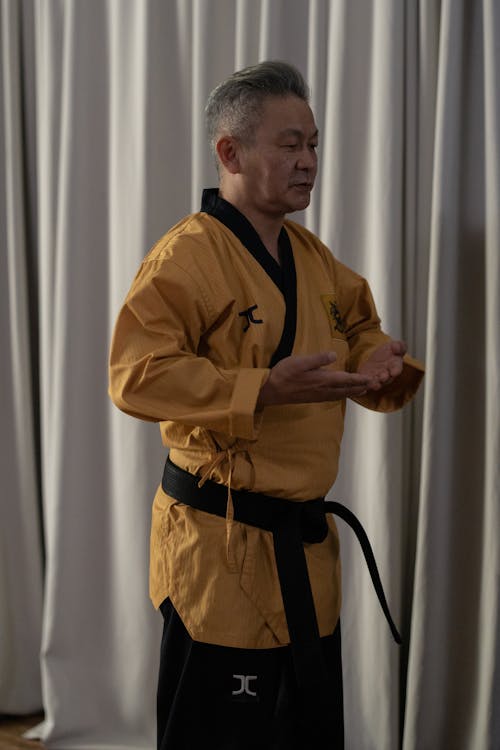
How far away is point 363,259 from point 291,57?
0.57m

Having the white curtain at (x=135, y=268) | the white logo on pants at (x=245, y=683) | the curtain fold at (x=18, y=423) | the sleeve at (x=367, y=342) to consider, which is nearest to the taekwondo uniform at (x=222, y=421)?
the white logo on pants at (x=245, y=683)

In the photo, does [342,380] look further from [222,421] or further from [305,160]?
[305,160]

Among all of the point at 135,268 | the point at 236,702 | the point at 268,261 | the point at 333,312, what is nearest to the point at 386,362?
the point at 333,312

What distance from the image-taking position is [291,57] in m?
2.27

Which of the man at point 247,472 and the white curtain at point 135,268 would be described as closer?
the man at point 247,472

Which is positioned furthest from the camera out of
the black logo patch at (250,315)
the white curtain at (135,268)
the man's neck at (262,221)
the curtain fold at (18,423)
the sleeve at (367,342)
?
the curtain fold at (18,423)

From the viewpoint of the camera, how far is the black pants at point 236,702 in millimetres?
1425

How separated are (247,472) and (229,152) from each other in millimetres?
545

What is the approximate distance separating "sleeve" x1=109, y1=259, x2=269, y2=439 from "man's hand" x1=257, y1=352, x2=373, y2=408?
3 cm

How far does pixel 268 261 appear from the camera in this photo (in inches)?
58.1

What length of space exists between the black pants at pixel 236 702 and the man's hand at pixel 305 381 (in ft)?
1.46

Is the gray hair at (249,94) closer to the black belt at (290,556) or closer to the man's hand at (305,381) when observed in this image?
the man's hand at (305,381)

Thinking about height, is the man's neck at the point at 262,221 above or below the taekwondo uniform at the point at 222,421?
above

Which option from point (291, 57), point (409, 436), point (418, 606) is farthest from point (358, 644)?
point (291, 57)
